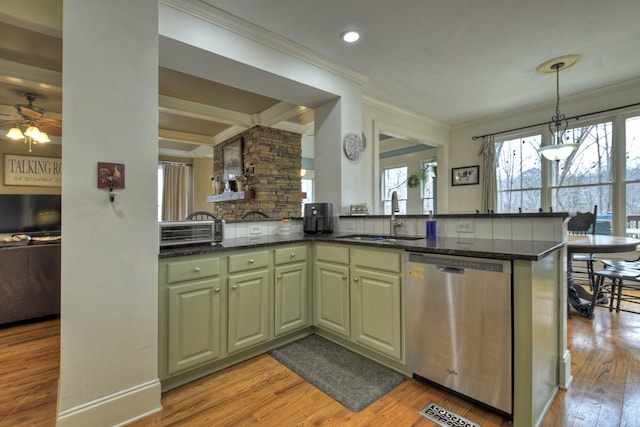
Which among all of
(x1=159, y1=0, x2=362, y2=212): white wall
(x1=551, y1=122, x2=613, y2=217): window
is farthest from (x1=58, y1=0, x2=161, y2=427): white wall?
(x1=551, y1=122, x2=613, y2=217): window

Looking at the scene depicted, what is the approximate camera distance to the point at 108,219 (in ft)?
5.23

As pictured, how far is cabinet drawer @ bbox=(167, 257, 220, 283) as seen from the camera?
1.83 meters

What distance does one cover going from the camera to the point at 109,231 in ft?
5.24

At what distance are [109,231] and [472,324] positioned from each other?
80.0 inches

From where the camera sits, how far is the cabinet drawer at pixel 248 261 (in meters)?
2.10

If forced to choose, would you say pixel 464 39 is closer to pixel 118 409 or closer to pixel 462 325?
pixel 462 325

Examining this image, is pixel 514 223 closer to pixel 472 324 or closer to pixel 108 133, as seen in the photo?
pixel 472 324

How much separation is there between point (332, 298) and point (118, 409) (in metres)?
1.50

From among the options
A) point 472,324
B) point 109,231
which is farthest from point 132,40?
point 472,324

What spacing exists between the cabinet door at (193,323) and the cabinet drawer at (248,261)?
149 mm

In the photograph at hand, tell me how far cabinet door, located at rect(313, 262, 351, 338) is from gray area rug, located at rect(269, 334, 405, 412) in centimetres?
17

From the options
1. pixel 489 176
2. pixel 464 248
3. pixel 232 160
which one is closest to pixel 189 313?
pixel 464 248

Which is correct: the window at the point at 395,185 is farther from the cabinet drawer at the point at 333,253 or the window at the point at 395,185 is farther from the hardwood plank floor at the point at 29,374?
the hardwood plank floor at the point at 29,374

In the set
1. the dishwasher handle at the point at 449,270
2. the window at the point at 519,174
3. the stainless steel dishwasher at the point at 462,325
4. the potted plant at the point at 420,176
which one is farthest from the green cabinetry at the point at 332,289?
the potted plant at the point at 420,176
